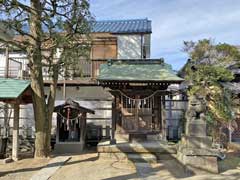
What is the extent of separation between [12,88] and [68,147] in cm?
370

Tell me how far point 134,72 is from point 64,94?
512cm

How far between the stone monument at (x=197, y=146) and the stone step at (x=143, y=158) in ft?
3.97

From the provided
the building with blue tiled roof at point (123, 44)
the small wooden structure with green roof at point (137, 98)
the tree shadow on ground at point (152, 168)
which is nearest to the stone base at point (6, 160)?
the tree shadow on ground at point (152, 168)

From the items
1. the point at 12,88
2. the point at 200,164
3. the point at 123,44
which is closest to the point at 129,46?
the point at 123,44

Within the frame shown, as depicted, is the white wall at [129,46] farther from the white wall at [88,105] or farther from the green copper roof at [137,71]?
the green copper roof at [137,71]

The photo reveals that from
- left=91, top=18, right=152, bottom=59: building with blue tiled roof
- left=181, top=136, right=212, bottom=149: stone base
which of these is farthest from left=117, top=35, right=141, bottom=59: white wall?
left=181, top=136, right=212, bottom=149: stone base

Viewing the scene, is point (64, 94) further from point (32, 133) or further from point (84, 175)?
point (84, 175)

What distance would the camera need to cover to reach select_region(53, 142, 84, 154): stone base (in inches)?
497

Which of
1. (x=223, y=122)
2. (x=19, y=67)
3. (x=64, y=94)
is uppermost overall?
(x=19, y=67)

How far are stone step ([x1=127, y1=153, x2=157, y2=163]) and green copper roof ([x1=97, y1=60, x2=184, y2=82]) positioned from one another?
130 inches

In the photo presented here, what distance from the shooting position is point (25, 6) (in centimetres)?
955

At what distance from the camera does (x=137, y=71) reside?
14.0 meters

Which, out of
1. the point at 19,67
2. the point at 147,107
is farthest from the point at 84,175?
the point at 19,67

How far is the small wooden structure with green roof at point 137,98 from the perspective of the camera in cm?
1334
